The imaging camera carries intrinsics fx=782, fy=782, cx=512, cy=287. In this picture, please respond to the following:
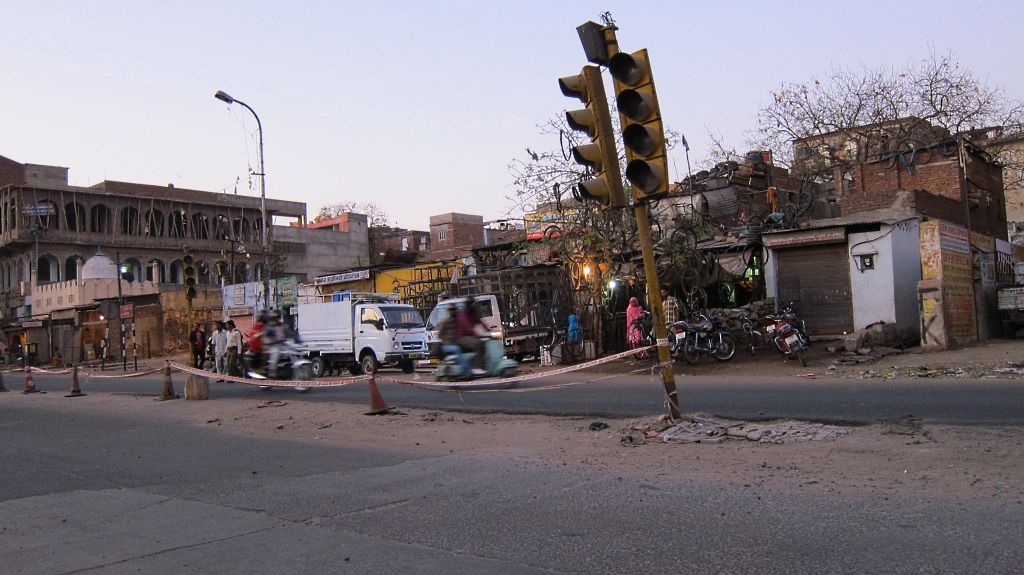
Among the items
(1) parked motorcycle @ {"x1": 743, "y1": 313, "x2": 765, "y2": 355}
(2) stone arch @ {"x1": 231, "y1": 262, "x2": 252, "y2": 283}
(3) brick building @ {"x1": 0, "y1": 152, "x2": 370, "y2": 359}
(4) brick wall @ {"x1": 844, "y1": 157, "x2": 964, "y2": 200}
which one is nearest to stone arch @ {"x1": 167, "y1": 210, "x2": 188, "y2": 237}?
(3) brick building @ {"x1": 0, "y1": 152, "x2": 370, "y2": 359}

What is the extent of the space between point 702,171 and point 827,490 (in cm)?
2704

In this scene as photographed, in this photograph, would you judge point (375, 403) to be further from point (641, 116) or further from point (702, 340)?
point (702, 340)

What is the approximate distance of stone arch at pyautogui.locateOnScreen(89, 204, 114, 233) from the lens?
59938 mm

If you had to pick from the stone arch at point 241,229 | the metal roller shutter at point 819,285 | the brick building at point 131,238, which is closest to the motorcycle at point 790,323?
the metal roller shutter at point 819,285

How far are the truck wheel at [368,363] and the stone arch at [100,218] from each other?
148 feet

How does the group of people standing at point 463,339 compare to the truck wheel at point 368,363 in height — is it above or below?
above

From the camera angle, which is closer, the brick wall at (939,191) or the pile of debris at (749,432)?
the pile of debris at (749,432)

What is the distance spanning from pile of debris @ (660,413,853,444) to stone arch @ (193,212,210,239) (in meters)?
64.4

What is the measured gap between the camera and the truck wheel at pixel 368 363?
76.7ft

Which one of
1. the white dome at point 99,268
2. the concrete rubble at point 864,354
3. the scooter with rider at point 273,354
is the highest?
the white dome at point 99,268

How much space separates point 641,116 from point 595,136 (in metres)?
0.50

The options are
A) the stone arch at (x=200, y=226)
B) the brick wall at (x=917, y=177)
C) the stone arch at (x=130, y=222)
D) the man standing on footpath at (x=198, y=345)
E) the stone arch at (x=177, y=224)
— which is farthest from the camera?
the stone arch at (x=200, y=226)

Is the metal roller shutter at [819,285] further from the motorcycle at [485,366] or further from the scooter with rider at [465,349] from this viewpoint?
the scooter with rider at [465,349]

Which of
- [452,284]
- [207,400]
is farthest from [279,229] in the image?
[207,400]
